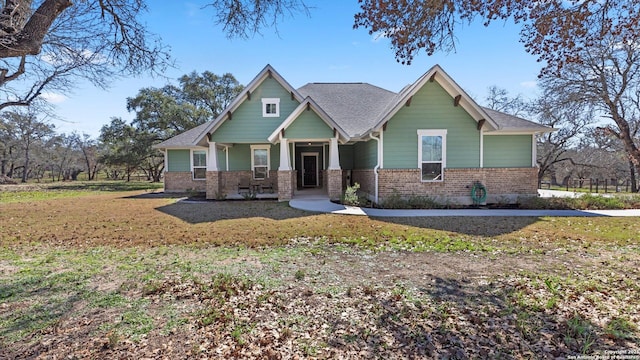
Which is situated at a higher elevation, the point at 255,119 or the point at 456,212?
the point at 255,119

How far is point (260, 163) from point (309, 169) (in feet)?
11.4

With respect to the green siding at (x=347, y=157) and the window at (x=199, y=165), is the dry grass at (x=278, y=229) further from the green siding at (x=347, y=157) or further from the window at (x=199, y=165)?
the window at (x=199, y=165)

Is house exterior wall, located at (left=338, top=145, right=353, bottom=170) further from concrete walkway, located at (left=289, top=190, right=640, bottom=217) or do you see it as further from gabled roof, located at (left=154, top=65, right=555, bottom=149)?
concrete walkway, located at (left=289, top=190, right=640, bottom=217)

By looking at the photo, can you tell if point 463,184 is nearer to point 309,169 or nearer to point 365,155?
point 365,155

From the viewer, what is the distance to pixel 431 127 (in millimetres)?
12359

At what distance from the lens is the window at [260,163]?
17.7 metres

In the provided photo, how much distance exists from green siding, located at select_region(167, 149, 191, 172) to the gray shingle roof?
846 cm

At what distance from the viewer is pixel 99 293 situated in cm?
416

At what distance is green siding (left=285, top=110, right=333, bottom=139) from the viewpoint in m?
13.4

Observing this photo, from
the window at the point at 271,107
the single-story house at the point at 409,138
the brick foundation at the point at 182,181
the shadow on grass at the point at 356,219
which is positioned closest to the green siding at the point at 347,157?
the single-story house at the point at 409,138

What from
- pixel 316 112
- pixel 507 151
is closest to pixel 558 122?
pixel 507 151

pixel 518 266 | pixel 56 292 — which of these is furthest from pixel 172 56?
pixel 518 266

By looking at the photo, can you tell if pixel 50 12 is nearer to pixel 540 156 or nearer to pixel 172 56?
pixel 172 56

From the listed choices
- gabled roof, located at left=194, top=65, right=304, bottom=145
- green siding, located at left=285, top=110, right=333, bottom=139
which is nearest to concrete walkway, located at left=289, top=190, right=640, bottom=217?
green siding, located at left=285, top=110, right=333, bottom=139
